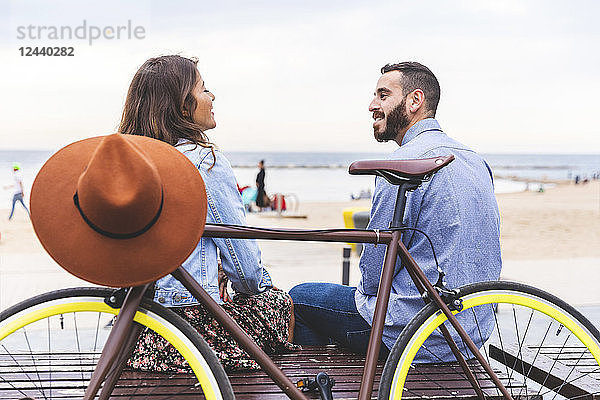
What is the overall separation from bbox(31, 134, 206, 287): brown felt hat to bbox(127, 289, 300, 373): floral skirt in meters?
0.78

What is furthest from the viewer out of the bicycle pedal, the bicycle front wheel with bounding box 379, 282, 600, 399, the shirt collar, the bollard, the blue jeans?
the bollard

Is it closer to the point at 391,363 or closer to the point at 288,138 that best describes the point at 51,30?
the point at 391,363

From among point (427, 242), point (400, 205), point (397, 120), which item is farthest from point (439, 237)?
point (397, 120)

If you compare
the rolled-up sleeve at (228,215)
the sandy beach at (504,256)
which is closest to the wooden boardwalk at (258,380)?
the rolled-up sleeve at (228,215)

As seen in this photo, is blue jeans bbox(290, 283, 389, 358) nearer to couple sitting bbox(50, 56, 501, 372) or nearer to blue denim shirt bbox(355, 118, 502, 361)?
couple sitting bbox(50, 56, 501, 372)

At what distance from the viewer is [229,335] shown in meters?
2.74

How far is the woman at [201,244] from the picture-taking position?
8.81ft

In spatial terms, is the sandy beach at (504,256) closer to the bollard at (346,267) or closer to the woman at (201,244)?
the bollard at (346,267)

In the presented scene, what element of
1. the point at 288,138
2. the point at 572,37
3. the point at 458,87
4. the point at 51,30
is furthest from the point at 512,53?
the point at 288,138

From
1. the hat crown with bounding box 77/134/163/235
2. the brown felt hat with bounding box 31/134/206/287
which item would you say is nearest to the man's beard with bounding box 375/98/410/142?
the brown felt hat with bounding box 31/134/206/287

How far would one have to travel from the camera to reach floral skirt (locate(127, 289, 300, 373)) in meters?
2.70

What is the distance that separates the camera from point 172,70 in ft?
9.29

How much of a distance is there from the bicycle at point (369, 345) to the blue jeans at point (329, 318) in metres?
0.32

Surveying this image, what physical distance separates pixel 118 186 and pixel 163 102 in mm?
1065
